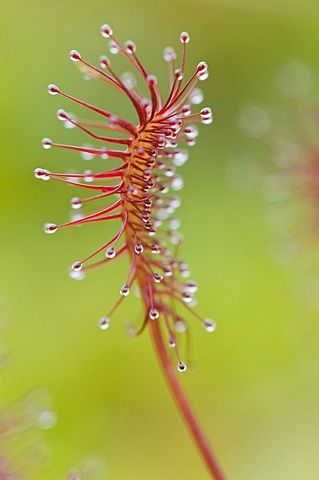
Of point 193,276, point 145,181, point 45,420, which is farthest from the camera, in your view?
point 193,276

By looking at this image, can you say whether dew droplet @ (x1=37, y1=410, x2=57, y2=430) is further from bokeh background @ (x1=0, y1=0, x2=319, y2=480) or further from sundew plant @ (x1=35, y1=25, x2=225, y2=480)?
bokeh background @ (x1=0, y1=0, x2=319, y2=480)

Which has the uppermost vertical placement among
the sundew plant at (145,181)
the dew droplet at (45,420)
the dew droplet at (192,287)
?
the sundew plant at (145,181)

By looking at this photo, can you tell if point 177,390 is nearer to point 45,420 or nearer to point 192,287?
point 192,287

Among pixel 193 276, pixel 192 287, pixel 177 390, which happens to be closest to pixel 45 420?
pixel 177 390

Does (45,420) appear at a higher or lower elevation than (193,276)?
lower

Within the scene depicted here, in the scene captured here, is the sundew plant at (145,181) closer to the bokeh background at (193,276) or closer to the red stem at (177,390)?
the red stem at (177,390)

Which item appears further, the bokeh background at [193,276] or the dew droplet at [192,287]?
the bokeh background at [193,276]

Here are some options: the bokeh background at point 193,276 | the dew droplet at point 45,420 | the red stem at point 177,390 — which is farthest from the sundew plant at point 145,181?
the bokeh background at point 193,276

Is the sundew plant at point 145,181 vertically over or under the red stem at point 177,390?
over

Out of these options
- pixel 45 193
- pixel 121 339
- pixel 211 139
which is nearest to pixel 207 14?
pixel 211 139

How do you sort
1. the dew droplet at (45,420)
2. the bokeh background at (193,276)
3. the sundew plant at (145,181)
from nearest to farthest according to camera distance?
the sundew plant at (145,181)
the dew droplet at (45,420)
the bokeh background at (193,276)
